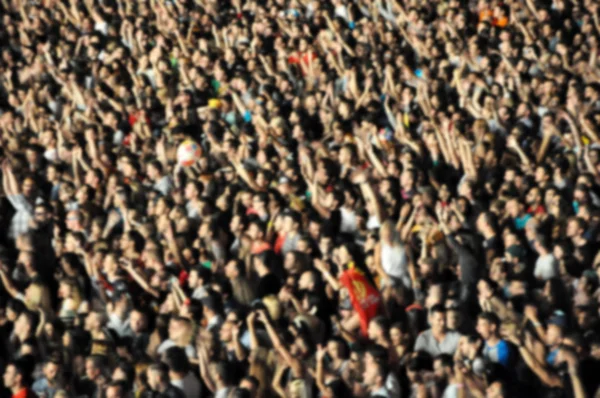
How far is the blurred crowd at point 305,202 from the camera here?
6719mm

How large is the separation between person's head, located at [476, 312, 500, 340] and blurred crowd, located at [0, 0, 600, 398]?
4 centimetres

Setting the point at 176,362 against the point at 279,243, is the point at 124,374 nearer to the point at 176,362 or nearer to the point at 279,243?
the point at 176,362

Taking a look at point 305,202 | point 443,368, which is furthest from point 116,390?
point 305,202

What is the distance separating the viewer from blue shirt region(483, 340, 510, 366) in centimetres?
643

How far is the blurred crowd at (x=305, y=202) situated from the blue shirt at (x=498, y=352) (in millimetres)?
20

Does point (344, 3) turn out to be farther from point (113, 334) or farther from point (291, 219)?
point (113, 334)

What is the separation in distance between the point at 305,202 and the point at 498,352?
292cm

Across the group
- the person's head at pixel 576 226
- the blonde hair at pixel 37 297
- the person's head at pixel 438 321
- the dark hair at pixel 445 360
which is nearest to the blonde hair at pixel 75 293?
the blonde hair at pixel 37 297

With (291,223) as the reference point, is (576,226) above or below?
below

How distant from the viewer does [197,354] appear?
695cm

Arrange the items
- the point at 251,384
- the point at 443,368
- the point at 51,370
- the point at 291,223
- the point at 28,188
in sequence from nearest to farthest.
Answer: the point at 443,368, the point at 251,384, the point at 51,370, the point at 291,223, the point at 28,188

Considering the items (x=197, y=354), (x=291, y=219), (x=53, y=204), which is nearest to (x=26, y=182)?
→ (x=53, y=204)

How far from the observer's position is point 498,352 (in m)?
6.48

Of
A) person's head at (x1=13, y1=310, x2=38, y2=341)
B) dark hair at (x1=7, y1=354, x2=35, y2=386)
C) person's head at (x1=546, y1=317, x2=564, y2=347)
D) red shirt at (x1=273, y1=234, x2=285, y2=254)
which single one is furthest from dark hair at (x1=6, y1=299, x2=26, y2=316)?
person's head at (x1=546, y1=317, x2=564, y2=347)
